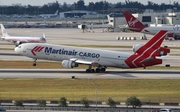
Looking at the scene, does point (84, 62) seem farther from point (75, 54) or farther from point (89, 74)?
point (89, 74)

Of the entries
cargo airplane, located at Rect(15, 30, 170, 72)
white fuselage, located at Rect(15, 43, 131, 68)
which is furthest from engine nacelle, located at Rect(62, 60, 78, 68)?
white fuselage, located at Rect(15, 43, 131, 68)

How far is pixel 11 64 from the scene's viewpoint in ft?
398

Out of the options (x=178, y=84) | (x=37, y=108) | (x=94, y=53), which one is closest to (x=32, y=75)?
(x=94, y=53)

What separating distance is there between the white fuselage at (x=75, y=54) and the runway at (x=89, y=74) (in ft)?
6.73

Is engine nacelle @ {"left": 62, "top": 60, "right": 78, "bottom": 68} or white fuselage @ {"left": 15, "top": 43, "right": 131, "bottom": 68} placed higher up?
white fuselage @ {"left": 15, "top": 43, "right": 131, "bottom": 68}

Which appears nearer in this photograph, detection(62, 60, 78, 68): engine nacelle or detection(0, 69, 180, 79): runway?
detection(0, 69, 180, 79): runway

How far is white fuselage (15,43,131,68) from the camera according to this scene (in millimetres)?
106750

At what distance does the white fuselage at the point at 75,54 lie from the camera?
10675 centimetres

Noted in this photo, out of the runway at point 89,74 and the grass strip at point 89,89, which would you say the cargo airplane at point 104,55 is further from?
the grass strip at point 89,89

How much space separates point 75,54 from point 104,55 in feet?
18.1

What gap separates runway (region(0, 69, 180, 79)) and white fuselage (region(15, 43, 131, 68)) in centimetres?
205

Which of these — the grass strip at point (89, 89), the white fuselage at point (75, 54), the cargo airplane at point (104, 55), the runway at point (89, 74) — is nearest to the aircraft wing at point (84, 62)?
the cargo airplane at point (104, 55)

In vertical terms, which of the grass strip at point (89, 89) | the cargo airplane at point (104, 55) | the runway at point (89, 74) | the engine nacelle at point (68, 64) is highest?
the cargo airplane at point (104, 55)

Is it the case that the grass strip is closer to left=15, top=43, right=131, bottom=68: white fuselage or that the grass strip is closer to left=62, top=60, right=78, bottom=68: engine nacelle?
left=62, top=60, right=78, bottom=68: engine nacelle
